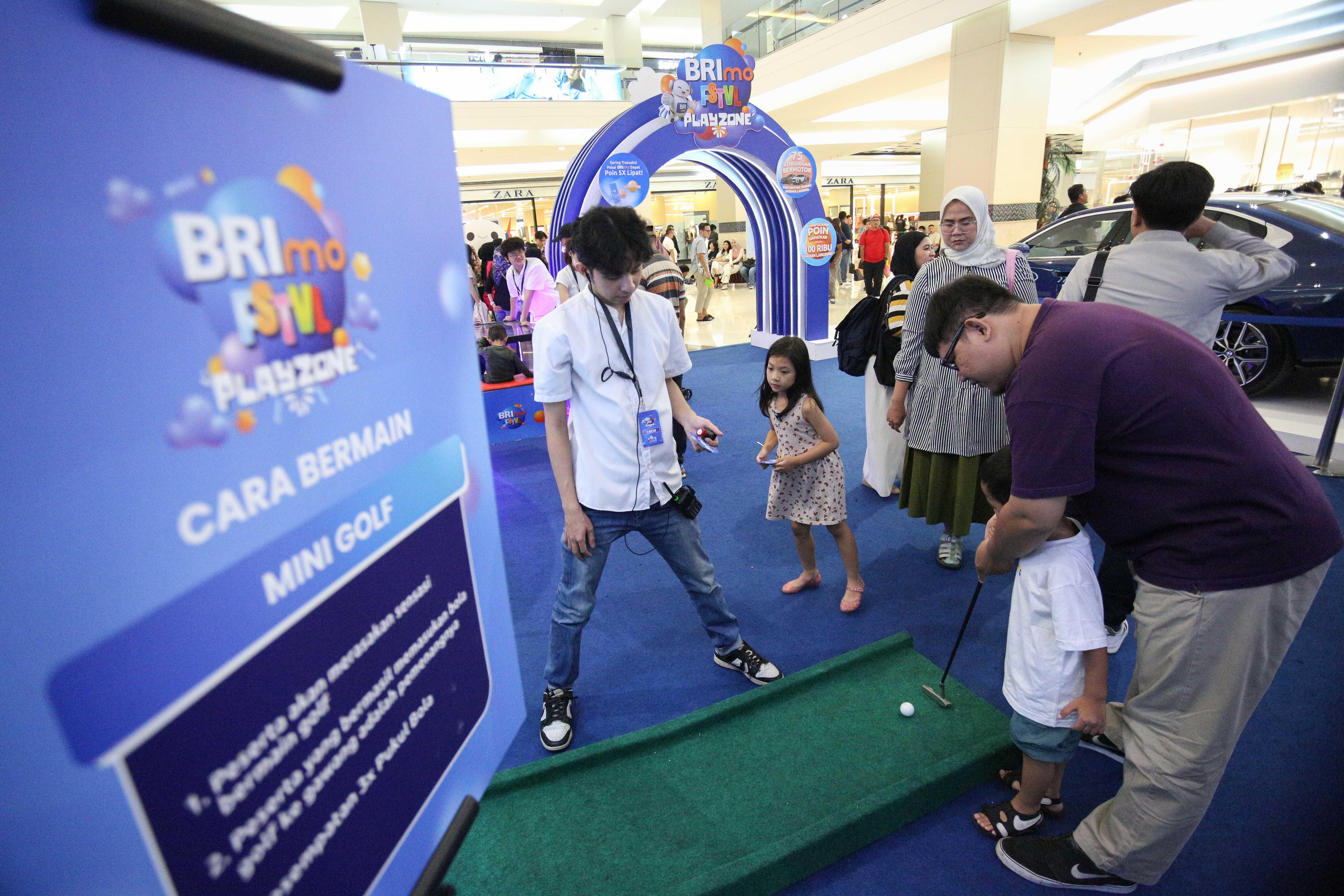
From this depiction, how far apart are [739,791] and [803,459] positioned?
1313 mm

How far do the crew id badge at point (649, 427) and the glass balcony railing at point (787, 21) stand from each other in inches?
423

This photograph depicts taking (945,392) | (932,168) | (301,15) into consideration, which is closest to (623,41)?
(301,15)

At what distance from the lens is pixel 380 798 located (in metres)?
0.81

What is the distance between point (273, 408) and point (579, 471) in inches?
59.7

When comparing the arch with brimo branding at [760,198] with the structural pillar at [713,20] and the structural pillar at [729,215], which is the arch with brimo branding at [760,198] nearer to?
the structural pillar at [713,20]

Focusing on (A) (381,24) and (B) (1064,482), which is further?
(A) (381,24)

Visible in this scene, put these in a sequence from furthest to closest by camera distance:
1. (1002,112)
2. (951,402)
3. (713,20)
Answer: (713,20) < (1002,112) < (951,402)

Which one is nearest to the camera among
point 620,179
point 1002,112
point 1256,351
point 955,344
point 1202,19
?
point 955,344

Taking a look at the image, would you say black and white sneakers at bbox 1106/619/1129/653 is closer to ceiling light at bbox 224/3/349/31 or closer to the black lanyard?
the black lanyard

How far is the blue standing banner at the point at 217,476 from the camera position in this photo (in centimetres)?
45

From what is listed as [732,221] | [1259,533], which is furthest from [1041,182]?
[1259,533]

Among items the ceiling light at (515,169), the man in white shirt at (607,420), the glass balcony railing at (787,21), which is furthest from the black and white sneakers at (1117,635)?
the ceiling light at (515,169)

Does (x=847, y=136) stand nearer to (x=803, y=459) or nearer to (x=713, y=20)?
(x=713, y=20)

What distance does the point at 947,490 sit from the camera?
9.68 feet
